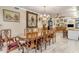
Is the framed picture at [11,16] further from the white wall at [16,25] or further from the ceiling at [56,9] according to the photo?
the ceiling at [56,9]

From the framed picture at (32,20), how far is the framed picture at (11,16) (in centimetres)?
23

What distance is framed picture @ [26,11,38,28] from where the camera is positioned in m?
2.39

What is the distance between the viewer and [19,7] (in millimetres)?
2367

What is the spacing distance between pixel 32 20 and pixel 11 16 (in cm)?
44

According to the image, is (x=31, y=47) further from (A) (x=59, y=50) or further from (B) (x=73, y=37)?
(B) (x=73, y=37)

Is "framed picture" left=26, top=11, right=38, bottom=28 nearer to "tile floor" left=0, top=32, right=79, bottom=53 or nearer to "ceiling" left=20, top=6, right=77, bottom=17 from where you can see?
"ceiling" left=20, top=6, right=77, bottom=17

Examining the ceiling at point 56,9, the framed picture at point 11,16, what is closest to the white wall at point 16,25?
the framed picture at point 11,16

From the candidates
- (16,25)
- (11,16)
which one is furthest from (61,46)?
(11,16)

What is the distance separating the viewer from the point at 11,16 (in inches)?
91.1

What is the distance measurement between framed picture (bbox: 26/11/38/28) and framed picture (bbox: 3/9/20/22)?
0.74 ft

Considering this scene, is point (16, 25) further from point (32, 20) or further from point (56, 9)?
point (56, 9)

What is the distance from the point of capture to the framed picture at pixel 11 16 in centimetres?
226

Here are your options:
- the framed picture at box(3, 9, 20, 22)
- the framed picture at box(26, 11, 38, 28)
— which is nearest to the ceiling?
the framed picture at box(26, 11, 38, 28)
